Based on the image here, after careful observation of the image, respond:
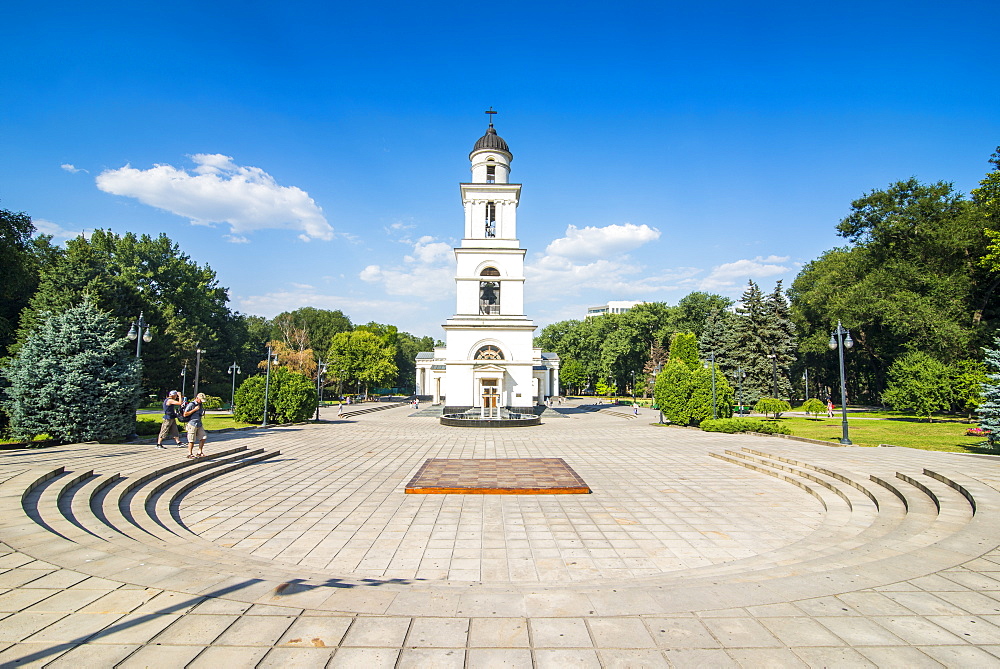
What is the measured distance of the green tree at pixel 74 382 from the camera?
1379 centimetres

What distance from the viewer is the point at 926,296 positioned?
108 feet

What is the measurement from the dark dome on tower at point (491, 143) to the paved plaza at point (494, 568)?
3099 centimetres

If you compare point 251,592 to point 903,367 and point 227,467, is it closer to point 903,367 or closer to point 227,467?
point 227,467

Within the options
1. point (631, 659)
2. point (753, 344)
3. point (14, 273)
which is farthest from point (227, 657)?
point (753, 344)

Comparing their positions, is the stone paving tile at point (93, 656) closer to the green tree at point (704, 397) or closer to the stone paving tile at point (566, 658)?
the stone paving tile at point (566, 658)

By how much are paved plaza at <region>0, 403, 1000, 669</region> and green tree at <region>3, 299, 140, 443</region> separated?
2679 millimetres

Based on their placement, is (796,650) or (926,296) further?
(926,296)

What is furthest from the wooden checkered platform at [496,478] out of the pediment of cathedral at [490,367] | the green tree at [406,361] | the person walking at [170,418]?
the green tree at [406,361]

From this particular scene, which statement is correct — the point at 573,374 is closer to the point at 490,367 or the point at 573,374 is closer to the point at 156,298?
the point at 490,367

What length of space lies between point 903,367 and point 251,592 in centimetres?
3499

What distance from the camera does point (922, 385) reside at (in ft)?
86.2

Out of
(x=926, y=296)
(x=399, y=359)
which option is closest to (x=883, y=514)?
(x=926, y=296)

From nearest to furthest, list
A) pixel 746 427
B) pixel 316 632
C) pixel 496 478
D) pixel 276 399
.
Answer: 1. pixel 316 632
2. pixel 496 478
3. pixel 746 427
4. pixel 276 399

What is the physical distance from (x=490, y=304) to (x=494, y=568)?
31470 millimetres
